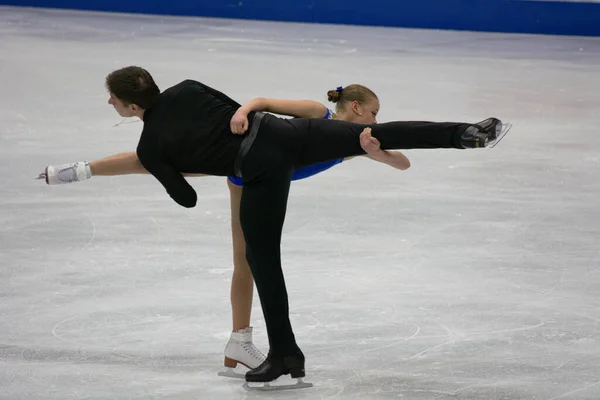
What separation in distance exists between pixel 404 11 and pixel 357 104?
11606mm

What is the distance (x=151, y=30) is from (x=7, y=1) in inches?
126

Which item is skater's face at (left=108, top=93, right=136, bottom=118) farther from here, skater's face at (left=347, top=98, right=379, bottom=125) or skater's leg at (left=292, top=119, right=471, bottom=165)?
skater's face at (left=347, top=98, right=379, bottom=125)

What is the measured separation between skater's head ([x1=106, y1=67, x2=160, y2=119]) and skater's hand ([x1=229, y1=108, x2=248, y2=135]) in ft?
0.84

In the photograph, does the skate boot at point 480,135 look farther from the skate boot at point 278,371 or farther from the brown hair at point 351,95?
the skate boot at point 278,371

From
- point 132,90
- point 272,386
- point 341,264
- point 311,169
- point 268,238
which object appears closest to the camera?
point 132,90

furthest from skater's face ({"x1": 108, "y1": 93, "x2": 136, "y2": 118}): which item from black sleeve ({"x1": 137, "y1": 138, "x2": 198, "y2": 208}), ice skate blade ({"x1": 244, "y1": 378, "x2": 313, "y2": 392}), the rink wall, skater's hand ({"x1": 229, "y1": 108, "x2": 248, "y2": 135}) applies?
the rink wall

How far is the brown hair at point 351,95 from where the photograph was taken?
Answer: 355 cm

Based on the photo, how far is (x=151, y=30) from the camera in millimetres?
13641

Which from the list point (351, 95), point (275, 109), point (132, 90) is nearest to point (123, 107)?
point (132, 90)

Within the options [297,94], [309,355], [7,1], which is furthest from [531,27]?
[309,355]

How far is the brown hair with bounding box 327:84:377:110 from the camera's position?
355cm

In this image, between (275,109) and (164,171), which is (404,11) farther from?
(164,171)

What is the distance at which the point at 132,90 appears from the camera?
3307 mm

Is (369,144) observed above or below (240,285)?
above
